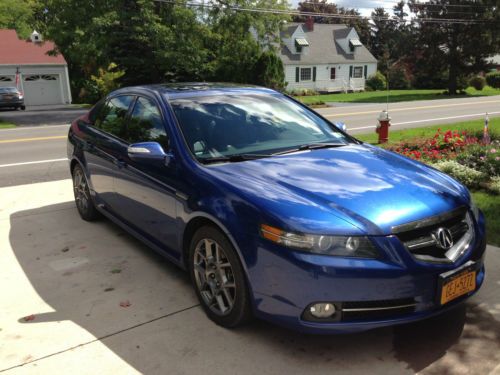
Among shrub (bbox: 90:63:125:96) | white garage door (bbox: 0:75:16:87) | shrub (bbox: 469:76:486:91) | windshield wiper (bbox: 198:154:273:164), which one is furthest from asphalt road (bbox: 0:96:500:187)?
shrub (bbox: 469:76:486:91)

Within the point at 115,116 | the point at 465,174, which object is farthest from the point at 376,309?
the point at 465,174

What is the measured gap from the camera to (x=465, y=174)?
22.2 feet

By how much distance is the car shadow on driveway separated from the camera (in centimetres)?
295

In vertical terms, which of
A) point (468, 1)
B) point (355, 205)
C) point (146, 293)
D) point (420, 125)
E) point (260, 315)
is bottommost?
point (420, 125)

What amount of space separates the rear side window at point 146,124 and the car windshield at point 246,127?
0.19 m

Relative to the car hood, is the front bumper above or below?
below

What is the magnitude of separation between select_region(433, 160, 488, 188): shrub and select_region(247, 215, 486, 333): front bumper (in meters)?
4.24

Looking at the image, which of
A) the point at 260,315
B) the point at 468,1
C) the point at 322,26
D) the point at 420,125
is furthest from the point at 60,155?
the point at 322,26

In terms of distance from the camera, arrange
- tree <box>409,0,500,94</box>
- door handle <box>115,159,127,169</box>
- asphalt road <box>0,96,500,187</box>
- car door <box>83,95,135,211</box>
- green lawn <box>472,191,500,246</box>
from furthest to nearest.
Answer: tree <box>409,0,500,94</box> < asphalt road <box>0,96,500,187</box> < green lawn <box>472,191,500,246</box> < car door <box>83,95,135,211</box> < door handle <box>115,159,127,169</box>

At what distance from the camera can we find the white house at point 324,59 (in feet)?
149

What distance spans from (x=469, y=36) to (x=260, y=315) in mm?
43985

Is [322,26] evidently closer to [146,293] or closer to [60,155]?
[60,155]

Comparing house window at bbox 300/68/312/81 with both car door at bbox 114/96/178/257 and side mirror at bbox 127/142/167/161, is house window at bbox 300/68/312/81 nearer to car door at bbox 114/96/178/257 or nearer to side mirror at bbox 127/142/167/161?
car door at bbox 114/96/178/257

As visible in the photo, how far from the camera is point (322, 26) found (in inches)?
2021
